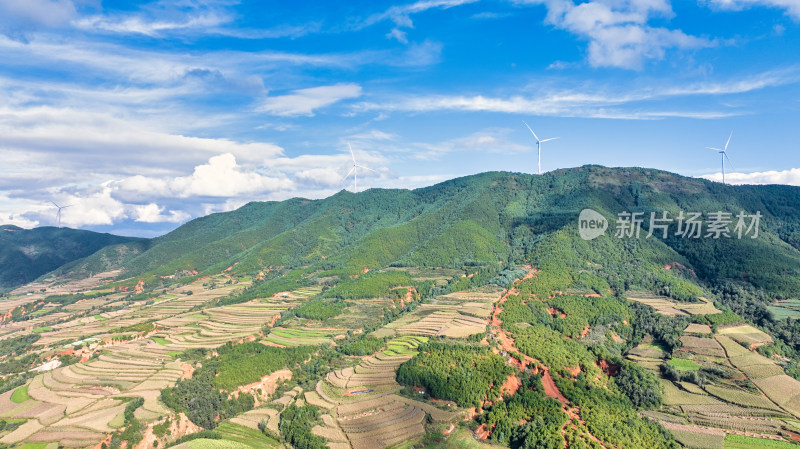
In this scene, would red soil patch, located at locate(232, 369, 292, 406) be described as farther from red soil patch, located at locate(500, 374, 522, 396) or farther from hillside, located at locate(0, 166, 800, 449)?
red soil patch, located at locate(500, 374, 522, 396)

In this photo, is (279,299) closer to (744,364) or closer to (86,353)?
(86,353)

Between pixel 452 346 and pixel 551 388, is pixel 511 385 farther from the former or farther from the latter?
pixel 452 346

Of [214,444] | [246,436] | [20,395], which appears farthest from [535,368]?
[20,395]

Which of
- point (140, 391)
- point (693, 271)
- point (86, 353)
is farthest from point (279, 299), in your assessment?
point (693, 271)

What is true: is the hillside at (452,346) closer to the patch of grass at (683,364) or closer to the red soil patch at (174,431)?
the red soil patch at (174,431)

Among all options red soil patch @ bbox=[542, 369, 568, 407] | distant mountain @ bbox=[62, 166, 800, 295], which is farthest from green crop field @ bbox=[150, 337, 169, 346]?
red soil patch @ bbox=[542, 369, 568, 407]

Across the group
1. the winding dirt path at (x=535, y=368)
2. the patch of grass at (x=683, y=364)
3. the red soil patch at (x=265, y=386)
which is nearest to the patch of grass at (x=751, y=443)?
the winding dirt path at (x=535, y=368)
